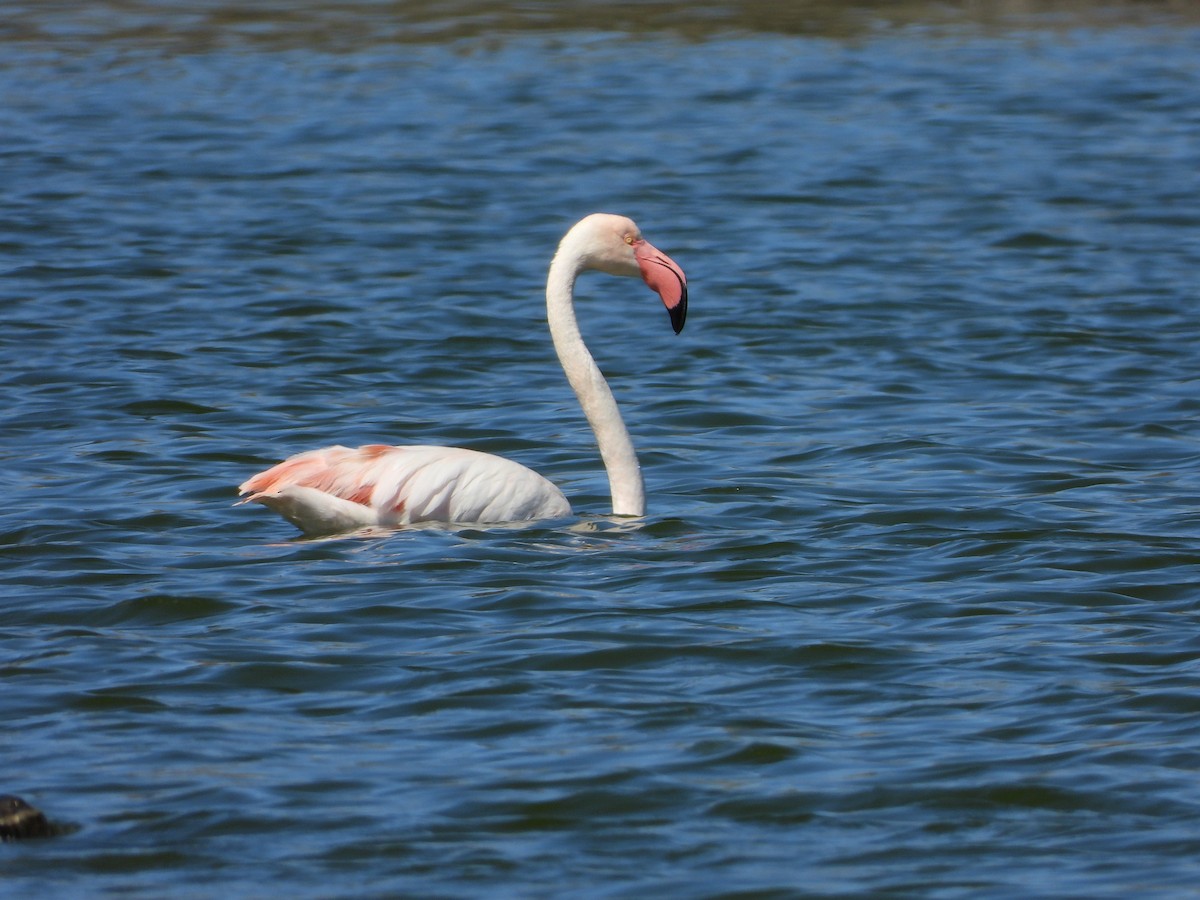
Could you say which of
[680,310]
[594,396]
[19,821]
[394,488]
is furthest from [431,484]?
[19,821]

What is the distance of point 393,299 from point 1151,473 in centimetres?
523

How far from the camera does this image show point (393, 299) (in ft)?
38.7

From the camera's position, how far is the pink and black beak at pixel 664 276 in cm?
748

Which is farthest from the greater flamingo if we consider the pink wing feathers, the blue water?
the blue water

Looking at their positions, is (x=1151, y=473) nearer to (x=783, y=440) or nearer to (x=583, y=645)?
(x=783, y=440)

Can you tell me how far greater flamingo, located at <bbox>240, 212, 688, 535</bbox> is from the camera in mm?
6891

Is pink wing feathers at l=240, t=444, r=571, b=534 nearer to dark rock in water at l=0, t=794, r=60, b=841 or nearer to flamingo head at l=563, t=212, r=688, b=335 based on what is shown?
flamingo head at l=563, t=212, r=688, b=335

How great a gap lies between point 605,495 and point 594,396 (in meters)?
0.56

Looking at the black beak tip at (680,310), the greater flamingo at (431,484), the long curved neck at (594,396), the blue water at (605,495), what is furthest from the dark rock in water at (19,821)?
the black beak tip at (680,310)

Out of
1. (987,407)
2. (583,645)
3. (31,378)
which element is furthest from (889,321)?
(583,645)

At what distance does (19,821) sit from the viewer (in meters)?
4.40

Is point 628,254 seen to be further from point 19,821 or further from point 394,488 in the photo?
point 19,821

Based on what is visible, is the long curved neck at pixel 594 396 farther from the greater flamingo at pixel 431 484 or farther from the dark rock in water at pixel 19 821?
the dark rock in water at pixel 19 821

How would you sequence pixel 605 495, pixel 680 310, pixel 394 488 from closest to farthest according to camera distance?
pixel 394 488 < pixel 680 310 < pixel 605 495
